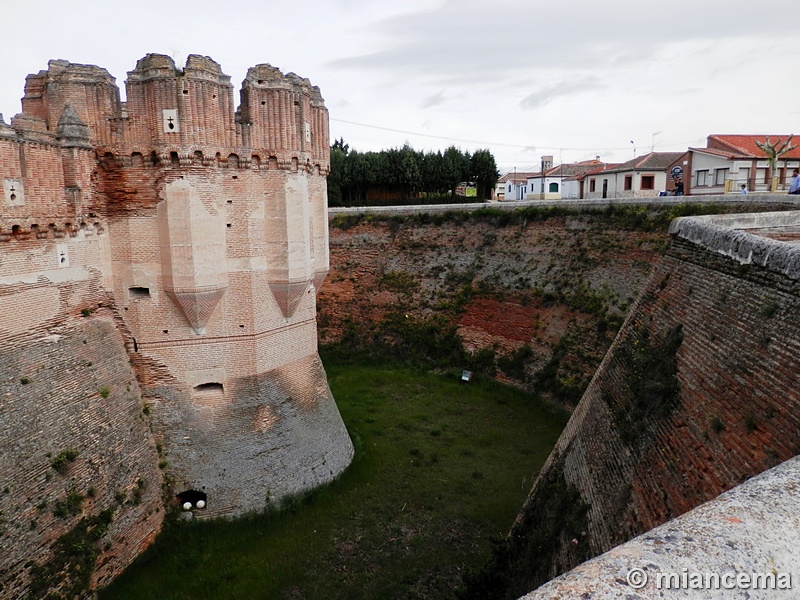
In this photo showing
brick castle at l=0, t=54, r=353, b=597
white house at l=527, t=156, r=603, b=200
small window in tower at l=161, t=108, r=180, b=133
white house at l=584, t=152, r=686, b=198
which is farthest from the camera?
white house at l=527, t=156, r=603, b=200

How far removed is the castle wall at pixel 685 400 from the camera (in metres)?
5.51

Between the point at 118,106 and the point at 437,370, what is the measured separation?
1416cm

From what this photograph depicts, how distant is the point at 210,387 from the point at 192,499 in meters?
2.36

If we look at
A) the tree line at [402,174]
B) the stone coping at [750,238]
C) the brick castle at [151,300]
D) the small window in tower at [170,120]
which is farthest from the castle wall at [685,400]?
the tree line at [402,174]

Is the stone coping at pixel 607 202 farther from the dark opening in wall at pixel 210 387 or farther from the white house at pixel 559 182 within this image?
the white house at pixel 559 182

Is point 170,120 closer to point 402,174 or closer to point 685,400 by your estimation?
point 685,400

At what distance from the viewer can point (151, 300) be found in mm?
11570

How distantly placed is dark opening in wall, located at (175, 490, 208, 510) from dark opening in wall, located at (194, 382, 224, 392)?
2.11m

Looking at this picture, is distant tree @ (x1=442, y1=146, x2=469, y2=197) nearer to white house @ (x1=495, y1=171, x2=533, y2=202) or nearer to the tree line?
the tree line

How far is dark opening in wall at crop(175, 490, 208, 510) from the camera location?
11.5 m

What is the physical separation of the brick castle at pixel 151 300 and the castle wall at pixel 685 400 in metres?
6.33

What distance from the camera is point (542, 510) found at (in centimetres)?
894

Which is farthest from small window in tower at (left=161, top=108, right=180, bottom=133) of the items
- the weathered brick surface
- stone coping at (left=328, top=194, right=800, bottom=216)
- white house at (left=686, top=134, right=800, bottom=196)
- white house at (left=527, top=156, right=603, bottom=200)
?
white house at (left=527, top=156, right=603, bottom=200)

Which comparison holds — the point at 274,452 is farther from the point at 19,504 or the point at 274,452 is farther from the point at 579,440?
the point at 579,440
